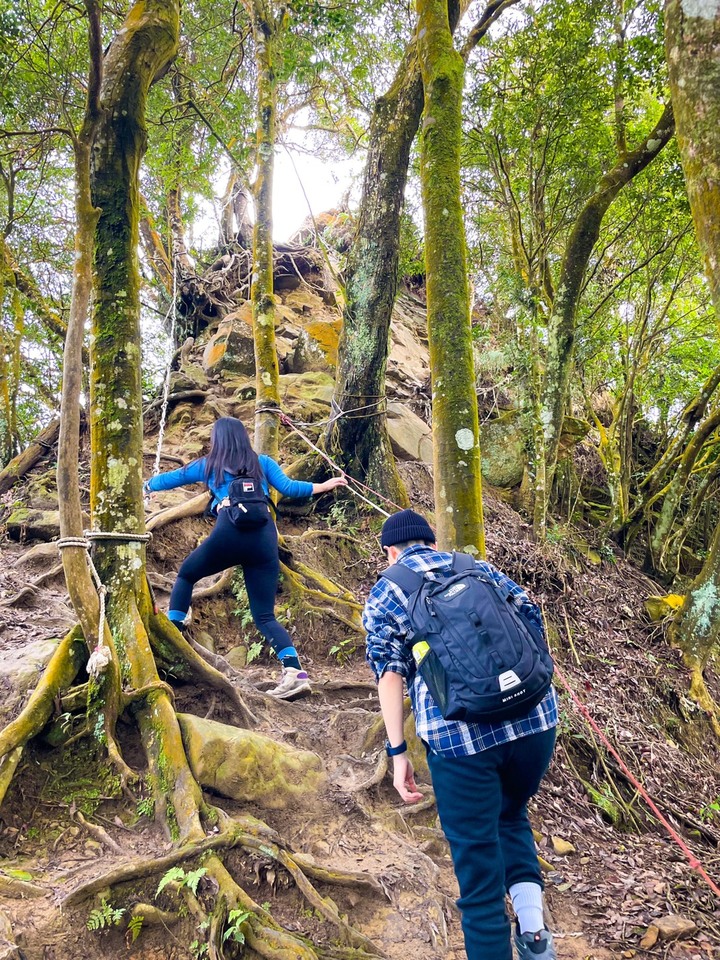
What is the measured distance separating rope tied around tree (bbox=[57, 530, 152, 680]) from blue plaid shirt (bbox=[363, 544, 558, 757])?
1.69m

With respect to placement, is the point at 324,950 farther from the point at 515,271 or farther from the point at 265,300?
the point at 515,271

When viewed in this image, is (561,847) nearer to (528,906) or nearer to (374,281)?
(528,906)

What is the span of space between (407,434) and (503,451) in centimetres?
231

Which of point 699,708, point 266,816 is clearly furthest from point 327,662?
point 699,708

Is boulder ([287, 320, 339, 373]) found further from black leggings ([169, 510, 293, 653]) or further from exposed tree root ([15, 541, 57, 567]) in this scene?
black leggings ([169, 510, 293, 653])

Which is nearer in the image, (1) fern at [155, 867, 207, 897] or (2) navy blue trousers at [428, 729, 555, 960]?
(2) navy blue trousers at [428, 729, 555, 960]

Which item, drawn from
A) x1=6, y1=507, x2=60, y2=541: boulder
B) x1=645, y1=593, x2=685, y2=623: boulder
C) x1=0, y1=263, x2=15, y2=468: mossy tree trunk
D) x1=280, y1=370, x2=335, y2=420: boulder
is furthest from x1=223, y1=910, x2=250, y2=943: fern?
x1=0, y1=263, x2=15, y2=468: mossy tree trunk

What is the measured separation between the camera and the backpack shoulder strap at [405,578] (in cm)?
275

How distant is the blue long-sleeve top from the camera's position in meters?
4.62

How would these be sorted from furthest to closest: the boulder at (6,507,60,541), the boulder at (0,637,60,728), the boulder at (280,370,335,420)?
the boulder at (280,370,335,420)
the boulder at (6,507,60,541)
the boulder at (0,637,60,728)

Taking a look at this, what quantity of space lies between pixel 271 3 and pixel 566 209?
5.53 meters

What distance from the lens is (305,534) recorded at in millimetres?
7250

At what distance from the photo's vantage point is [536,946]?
8.69ft

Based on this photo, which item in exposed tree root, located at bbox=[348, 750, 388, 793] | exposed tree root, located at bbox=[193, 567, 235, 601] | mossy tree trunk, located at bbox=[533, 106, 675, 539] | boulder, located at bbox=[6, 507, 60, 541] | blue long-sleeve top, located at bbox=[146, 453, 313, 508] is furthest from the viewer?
mossy tree trunk, located at bbox=[533, 106, 675, 539]
